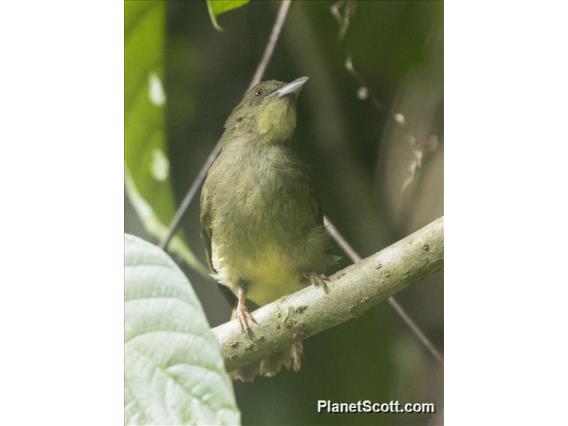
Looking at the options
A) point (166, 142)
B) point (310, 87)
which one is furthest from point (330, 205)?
point (166, 142)

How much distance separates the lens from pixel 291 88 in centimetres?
281

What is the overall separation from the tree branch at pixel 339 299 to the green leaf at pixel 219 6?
90 cm

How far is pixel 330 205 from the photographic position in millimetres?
2818

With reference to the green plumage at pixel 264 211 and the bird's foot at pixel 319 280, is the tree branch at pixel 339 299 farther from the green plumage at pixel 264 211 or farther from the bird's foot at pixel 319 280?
the green plumage at pixel 264 211

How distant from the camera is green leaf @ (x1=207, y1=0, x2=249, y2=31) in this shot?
271 cm

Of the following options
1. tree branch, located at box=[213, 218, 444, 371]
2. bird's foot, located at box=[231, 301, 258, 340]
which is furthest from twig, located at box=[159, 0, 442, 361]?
bird's foot, located at box=[231, 301, 258, 340]

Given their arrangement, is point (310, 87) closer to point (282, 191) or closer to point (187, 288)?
point (282, 191)

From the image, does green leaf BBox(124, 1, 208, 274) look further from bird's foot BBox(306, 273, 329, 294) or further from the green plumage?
bird's foot BBox(306, 273, 329, 294)

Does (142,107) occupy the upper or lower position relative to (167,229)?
upper

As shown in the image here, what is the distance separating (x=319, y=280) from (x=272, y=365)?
0.32m

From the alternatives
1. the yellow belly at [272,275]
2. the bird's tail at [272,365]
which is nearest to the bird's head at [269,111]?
the yellow belly at [272,275]

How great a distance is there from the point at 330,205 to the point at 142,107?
0.70 metres

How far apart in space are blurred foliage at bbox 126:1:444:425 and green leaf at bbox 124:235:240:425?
36cm

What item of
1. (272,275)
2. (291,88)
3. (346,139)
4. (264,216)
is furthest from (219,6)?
(272,275)
